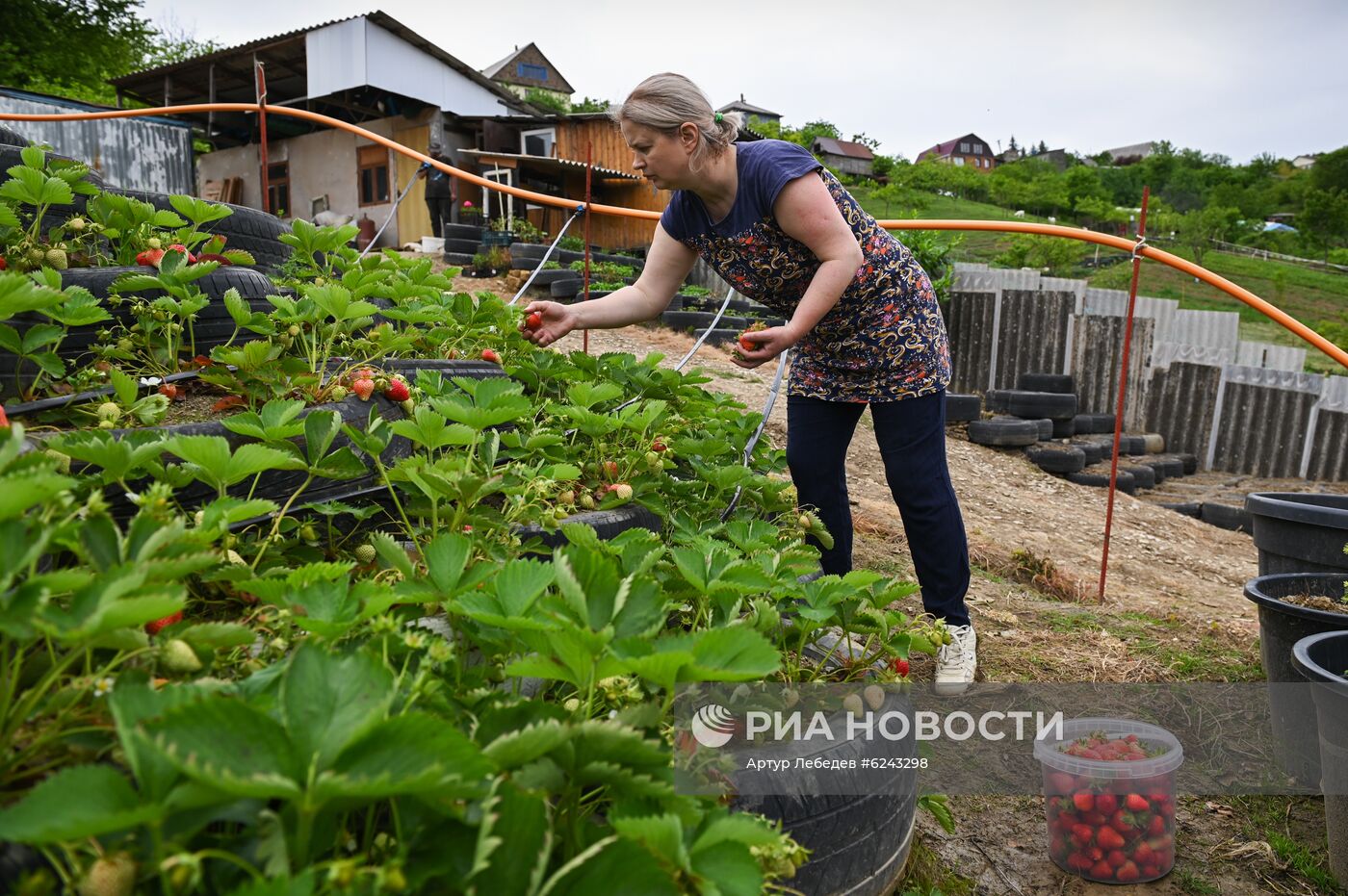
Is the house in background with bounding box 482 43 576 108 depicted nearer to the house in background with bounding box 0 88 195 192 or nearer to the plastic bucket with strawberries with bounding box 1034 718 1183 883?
the house in background with bounding box 0 88 195 192

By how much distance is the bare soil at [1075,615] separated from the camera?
1875 millimetres

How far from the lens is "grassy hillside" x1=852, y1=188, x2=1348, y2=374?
2130 cm

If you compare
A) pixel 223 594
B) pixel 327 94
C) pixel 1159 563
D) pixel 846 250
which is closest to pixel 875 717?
pixel 223 594

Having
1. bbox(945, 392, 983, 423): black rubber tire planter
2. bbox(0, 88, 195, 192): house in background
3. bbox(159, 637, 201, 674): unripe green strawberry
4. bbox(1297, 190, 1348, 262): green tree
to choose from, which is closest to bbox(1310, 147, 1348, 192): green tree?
bbox(1297, 190, 1348, 262): green tree

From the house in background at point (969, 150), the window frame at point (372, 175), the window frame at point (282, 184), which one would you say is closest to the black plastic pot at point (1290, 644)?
the window frame at point (372, 175)

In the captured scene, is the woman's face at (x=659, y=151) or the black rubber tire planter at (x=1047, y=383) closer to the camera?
the woman's face at (x=659, y=151)

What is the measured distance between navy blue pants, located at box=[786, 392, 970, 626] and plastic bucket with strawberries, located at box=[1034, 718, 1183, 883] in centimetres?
52

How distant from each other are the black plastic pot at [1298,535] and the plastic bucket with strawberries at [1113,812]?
4.92ft

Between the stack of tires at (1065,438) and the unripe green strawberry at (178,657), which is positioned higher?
the unripe green strawberry at (178,657)

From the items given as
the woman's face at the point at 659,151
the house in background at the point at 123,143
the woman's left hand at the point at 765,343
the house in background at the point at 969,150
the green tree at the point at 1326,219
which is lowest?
the woman's left hand at the point at 765,343

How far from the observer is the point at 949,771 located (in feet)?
7.08

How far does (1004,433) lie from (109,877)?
7567 mm

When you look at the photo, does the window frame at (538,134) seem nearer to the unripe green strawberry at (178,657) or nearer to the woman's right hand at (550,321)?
the woman's right hand at (550,321)

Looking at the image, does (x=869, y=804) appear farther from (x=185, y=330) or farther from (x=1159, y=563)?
(x=1159, y=563)
